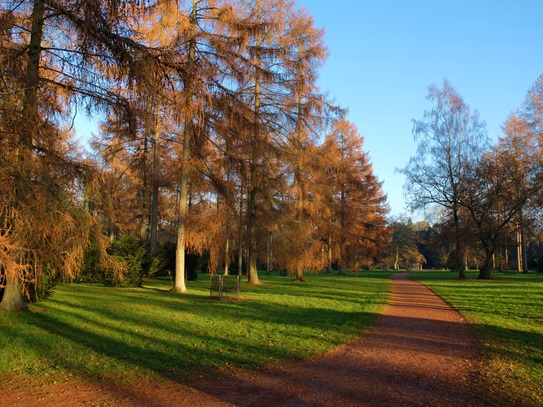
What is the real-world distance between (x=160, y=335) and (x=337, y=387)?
4.22 meters

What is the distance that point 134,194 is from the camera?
32094 millimetres

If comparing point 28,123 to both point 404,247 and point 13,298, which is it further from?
point 404,247

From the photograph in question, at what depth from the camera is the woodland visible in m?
7.78

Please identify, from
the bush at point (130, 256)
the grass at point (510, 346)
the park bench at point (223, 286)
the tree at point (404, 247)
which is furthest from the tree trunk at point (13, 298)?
the tree at point (404, 247)

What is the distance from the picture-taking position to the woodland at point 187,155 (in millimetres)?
7777

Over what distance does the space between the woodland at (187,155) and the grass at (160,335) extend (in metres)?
1.12

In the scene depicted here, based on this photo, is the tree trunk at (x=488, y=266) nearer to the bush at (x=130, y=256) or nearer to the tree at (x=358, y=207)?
the tree at (x=358, y=207)

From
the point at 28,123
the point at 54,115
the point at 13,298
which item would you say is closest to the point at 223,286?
the point at 13,298

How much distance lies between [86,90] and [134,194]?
931 inches

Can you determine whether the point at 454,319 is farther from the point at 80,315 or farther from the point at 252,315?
the point at 80,315

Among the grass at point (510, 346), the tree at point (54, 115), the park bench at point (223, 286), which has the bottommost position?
the grass at point (510, 346)

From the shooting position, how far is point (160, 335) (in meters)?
8.59

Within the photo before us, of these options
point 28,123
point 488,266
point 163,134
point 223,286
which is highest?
point 163,134

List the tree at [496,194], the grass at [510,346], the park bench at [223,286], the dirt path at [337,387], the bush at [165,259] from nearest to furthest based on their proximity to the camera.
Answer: the dirt path at [337,387] → the grass at [510,346] → the park bench at [223,286] → the bush at [165,259] → the tree at [496,194]
